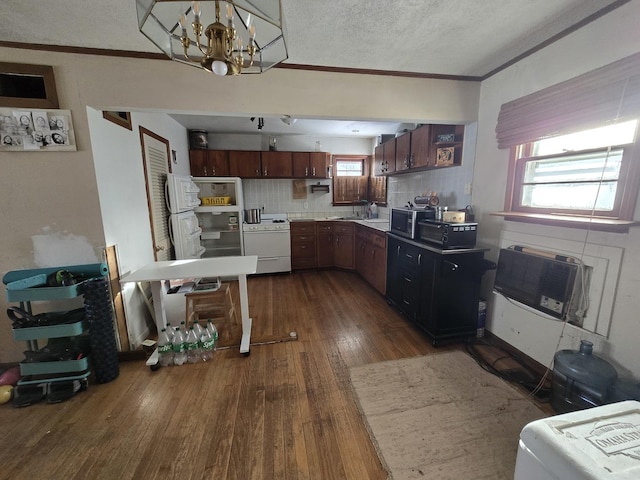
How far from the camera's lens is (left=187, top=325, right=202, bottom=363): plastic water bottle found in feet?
7.11

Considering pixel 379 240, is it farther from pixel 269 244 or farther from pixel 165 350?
pixel 165 350

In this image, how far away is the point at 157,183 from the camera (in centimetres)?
296

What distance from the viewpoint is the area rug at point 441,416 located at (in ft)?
4.42

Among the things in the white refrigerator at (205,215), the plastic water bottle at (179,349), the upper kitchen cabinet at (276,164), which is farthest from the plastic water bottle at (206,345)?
the upper kitchen cabinet at (276,164)

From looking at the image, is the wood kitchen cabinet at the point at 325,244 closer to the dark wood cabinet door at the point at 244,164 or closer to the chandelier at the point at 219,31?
the dark wood cabinet door at the point at 244,164

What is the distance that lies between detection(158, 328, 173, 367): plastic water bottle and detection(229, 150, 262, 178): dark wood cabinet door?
286cm

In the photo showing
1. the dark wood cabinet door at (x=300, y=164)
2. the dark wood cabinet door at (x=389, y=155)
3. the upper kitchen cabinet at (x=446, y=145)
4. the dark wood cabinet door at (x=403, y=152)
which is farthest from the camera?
the dark wood cabinet door at (x=300, y=164)

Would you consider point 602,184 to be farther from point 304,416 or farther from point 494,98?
point 304,416

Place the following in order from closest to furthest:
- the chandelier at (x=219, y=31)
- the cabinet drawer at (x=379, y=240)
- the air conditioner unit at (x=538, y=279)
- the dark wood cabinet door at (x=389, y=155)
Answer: the chandelier at (x=219, y=31) < the air conditioner unit at (x=538, y=279) < the cabinet drawer at (x=379, y=240) < the dark wood cabinet door at (x=389, y=155)

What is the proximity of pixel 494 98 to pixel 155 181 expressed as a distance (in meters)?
3.50

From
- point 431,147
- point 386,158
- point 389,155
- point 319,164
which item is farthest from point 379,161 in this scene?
point 431,147

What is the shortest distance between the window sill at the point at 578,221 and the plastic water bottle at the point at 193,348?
2.75 meters

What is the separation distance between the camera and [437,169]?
3.12 m

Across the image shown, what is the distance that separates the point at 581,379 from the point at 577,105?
1661 mm
